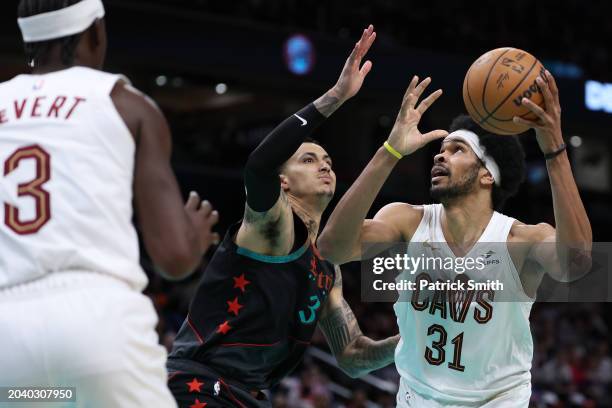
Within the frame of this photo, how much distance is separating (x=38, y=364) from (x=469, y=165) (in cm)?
311

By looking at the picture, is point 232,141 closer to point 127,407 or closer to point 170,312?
point 170,312

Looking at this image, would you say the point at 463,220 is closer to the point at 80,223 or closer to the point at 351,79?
the point at 351,79

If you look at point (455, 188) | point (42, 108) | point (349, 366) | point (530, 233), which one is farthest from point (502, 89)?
point (42, 108)

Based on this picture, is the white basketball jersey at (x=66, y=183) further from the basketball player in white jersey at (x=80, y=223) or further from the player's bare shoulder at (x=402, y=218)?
the player's bare shoulder at (x=402, y=218)

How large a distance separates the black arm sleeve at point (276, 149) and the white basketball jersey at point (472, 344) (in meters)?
1.22

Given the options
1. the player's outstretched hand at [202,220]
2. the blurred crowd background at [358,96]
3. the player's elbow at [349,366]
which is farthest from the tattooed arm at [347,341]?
the blurred crowd background at [358,96]

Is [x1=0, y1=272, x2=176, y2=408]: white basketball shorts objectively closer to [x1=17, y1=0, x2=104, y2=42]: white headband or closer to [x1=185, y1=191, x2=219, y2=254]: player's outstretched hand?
[x1=185, y1=191, x2=219, y2=254]: player's outstretched hand

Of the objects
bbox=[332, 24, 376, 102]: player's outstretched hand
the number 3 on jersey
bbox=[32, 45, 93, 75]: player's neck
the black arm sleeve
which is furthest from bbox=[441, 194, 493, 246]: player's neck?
the number 3 on jersey

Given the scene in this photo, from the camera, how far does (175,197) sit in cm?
310

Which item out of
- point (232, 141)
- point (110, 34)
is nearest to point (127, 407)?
point (110, 34)

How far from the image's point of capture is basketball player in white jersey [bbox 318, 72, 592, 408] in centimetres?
467

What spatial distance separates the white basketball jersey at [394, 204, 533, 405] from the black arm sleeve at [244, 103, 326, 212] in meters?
1.22

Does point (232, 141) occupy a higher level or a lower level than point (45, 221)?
lower

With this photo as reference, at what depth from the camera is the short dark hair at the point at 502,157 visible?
5.48 metres
